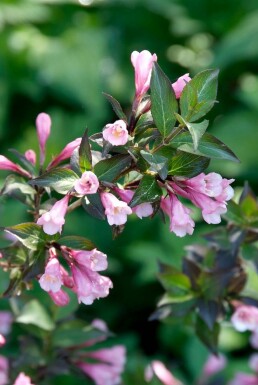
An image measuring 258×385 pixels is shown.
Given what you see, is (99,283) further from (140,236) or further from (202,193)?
(140,236)

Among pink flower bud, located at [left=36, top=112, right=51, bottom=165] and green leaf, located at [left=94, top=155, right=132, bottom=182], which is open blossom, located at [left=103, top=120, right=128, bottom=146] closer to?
green leaf, located at [left=94, top=155, right=132, bottom=182]

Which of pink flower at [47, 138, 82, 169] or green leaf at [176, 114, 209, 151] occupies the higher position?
green leaf at [176, 114, 209, 151]

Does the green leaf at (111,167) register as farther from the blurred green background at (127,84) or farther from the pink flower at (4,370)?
the blurred green background at (127,84)

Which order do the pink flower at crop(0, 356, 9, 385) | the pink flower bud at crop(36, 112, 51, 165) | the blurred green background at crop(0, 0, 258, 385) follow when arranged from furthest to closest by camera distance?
the blurred green background at crop(0, 0, 258, 385)
the pink flower at crop(0, 356, 9, 385)
the pink flower bud at crop(36, 112, 51, 165)

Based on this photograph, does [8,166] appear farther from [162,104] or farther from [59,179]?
[162,104]

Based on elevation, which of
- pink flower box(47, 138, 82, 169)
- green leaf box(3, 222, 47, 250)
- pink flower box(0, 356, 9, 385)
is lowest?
pink flower box(0, 356, 9, 385)

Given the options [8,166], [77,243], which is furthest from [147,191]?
[8,166]

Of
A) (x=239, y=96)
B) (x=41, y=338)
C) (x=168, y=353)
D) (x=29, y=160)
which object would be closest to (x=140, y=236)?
(x=168, y=353)

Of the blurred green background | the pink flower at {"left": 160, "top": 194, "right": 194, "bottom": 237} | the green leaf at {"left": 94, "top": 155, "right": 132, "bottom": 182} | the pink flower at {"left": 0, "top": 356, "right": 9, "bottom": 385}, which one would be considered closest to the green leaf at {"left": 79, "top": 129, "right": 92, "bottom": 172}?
the green leaf at {"left": 94, "top": 155, "right": 132, "bottom": 182}
